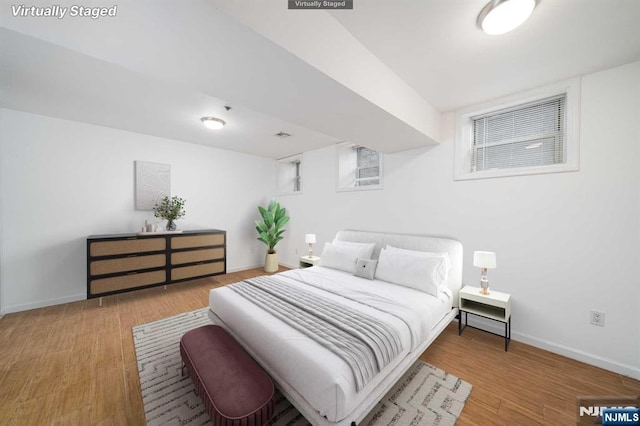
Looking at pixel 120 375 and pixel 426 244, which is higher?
pixel 426 244

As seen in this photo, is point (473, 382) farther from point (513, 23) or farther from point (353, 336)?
point (513, 23)

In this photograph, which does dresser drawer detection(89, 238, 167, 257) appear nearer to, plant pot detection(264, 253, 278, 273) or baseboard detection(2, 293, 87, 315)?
baseboard detection(2, 293, 87, 315)

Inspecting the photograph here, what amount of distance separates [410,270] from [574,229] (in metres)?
1.53

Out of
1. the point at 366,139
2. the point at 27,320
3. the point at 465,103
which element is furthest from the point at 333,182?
the point at 27,320

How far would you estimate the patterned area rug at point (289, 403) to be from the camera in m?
1.48

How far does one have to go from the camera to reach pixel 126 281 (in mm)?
3289

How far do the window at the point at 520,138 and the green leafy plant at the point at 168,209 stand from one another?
173 inches

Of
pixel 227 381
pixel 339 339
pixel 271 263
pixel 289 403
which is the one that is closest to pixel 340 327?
pixel 339 339

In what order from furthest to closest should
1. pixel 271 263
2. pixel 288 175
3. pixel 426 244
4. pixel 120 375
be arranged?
pixel 288 175
pixel 271 263
pixel 426 244
pixel 120 375

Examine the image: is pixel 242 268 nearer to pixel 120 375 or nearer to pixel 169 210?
pixel 169 210

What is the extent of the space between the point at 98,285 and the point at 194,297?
119cm

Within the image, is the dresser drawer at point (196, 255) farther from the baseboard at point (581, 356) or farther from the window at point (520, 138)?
the baseboard at point (581, 356)

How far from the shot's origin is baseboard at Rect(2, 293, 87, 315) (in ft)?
9.57

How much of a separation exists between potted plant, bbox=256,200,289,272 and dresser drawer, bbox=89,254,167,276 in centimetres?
188
